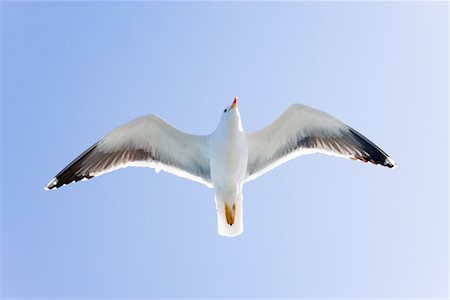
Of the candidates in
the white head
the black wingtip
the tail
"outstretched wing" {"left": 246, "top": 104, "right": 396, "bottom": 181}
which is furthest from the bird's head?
the black wingtip

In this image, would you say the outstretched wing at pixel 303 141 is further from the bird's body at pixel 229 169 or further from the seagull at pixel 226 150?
the bird's body at pixel 229 169

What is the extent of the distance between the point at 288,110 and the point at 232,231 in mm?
1235

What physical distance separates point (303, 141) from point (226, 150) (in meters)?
0.85

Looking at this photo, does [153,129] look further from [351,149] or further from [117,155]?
[351,149]

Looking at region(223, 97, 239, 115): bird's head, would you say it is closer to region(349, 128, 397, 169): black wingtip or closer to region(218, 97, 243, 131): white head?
region(218, 97, 243, 131): white head

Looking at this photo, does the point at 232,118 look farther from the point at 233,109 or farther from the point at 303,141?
the point at 303,141

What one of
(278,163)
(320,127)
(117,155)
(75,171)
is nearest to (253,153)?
(278,163)

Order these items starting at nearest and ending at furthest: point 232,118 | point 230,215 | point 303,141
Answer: point 232,118 → point 230,215 → point 303,141

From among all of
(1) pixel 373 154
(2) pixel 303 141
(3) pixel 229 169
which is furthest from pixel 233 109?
(1) pixel 373 154

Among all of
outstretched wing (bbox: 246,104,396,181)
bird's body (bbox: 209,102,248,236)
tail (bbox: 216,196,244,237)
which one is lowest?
tail (bbox: 216,196,244,237)

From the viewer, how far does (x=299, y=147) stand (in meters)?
5.34

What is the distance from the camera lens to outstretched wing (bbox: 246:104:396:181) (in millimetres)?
5199

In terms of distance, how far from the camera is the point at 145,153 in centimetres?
527

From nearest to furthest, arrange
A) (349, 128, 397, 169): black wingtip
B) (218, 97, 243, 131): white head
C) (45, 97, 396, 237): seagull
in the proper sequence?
(218, 97, 243, 131): white head < (45, 97, 396, 237): seagull < (349, 128, 397, 169): black wingtip
